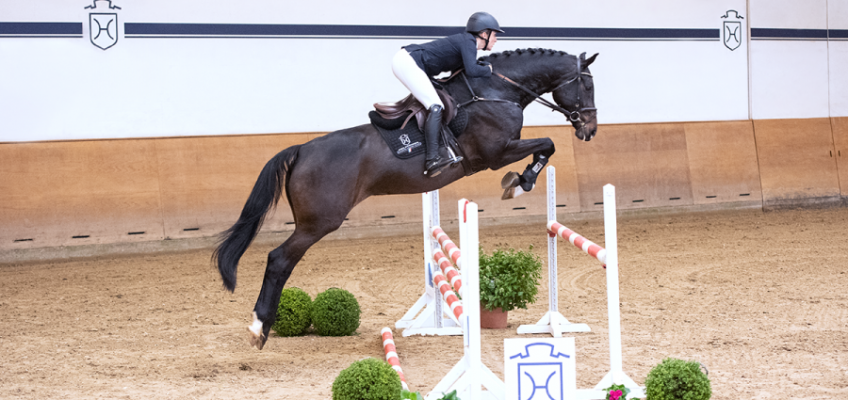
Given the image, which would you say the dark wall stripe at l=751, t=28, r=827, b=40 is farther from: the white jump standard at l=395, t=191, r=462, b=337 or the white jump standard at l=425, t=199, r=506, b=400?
the white jump standard at l=425, t=199, r=506, b=400

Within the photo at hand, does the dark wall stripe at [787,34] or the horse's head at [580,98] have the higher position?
the dark wall stripe at [787,34]

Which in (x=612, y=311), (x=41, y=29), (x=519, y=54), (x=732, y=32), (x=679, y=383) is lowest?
(x=679, y=383)

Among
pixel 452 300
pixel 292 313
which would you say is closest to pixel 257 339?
pixel 292 313

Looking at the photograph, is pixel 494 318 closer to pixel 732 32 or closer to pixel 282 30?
pixel 282 30

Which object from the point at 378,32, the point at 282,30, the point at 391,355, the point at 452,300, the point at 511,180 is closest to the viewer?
the point at 452,300

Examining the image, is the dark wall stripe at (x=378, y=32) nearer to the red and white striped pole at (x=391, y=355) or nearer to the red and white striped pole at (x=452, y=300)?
the red and white striped pole at (x=391, y=355)

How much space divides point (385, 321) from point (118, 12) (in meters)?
5.22

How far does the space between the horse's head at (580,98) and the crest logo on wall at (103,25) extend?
18.8ft

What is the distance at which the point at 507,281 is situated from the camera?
5250 mm

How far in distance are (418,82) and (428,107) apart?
6.3 inches

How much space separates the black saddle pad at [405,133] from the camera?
15.0ft

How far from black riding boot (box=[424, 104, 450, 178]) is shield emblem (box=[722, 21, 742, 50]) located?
7807 millimetres

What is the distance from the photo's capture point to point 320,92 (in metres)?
9.37

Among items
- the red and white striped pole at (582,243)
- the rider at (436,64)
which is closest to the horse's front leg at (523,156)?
the red and white striped pole at (582,243)
